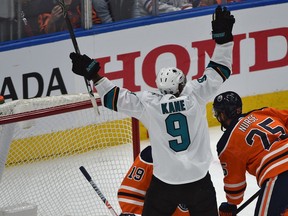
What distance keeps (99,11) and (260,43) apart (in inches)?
51.7

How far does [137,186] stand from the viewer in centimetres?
407

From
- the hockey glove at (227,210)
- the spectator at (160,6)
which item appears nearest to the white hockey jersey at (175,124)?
the hockey glove at (227,210)

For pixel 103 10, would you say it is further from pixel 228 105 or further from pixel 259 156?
pixel 259 156

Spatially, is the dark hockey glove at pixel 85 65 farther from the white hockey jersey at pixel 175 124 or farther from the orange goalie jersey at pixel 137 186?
the orange goalie jersey at pixel 137 186

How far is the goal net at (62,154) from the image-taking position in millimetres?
4598

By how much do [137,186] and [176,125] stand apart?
44 cm

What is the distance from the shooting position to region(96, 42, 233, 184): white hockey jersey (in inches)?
149

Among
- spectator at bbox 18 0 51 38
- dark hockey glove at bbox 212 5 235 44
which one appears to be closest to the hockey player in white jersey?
dark hockey glove at bbox 212 5 235 44

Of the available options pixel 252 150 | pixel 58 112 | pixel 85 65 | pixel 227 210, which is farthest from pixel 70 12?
pixel 252 150

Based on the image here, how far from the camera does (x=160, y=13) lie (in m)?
6.37

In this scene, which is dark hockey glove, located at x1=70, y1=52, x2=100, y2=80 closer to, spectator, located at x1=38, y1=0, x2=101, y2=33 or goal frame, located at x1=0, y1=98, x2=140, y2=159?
goal frame, located at x1=0, y1=98, x2=140, y2=159

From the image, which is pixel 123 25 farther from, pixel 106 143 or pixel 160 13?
pixel 106 143

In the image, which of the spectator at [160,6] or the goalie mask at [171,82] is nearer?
the goalie mask at [171,82]

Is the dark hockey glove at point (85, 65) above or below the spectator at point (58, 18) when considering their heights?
above
